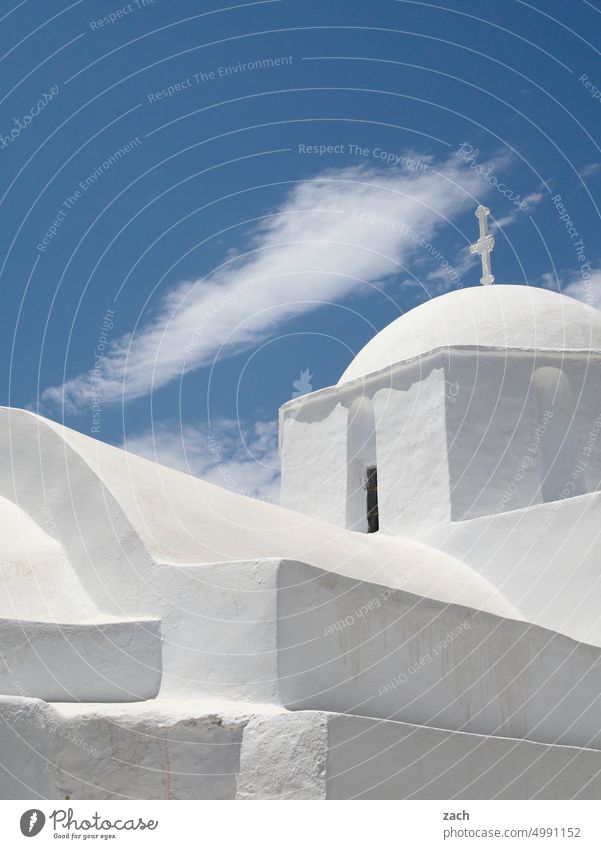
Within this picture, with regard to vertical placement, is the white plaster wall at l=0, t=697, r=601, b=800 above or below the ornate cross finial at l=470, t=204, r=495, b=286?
below

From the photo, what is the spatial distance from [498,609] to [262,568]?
3.33 metres

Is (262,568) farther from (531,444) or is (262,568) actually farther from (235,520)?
(531,444)

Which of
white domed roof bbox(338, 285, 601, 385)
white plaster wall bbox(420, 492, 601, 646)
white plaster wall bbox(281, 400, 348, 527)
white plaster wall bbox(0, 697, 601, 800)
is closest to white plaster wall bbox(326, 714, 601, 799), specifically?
white plaster wall bbox(0, 697, 601, 800)

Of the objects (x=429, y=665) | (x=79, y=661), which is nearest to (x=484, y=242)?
(x=429, y=665)

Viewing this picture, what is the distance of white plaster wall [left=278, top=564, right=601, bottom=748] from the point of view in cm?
595

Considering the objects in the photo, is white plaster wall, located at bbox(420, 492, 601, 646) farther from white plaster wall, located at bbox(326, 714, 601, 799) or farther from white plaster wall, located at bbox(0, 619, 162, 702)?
white plaster wall, located at bbox(0, 619, 162, 702)

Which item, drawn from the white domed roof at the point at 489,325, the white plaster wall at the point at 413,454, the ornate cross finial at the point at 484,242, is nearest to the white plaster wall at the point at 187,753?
the white plaster wall at the point at 413,454

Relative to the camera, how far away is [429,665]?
262 inches

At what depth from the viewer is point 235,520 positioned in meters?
7.61
